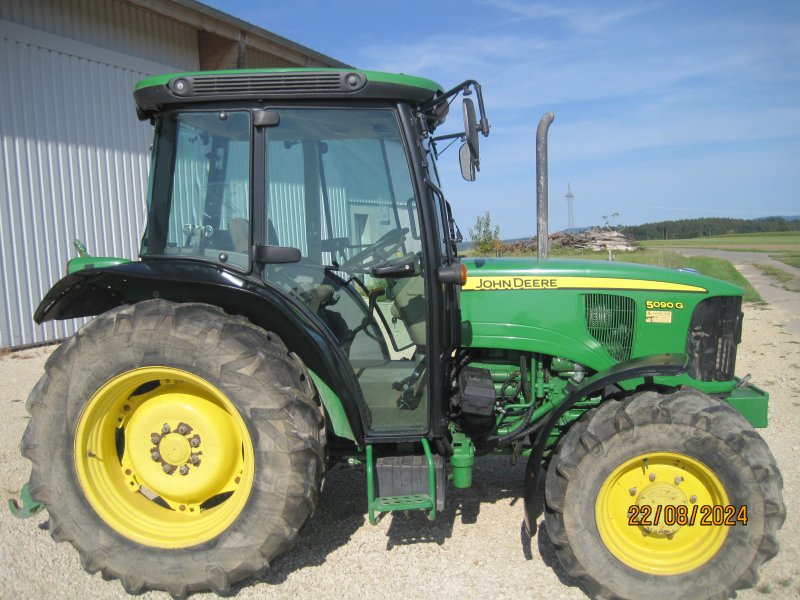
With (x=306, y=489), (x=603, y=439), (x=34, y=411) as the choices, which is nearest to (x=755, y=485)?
(x=603, y=439)

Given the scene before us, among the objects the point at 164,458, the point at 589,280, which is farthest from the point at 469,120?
the point at 164,458

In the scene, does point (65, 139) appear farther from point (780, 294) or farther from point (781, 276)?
point (781, 276)

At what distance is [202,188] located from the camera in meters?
2.90

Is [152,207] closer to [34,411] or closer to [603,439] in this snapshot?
[34,411]

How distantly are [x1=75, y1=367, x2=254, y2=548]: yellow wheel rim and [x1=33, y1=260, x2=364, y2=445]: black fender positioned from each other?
1.31 ft

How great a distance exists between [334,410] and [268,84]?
1.50 metres

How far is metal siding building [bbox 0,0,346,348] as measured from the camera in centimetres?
755

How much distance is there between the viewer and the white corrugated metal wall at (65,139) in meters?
7.54

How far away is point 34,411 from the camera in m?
2.76

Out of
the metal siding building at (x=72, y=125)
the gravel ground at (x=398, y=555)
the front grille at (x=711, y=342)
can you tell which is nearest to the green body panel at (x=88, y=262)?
the gravel ground at (x=398, y=555)

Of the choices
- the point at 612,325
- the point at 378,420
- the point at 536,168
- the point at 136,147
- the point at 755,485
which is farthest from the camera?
the point at 136,147

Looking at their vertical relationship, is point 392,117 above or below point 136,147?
below

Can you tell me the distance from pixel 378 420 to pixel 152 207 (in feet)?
4.88
